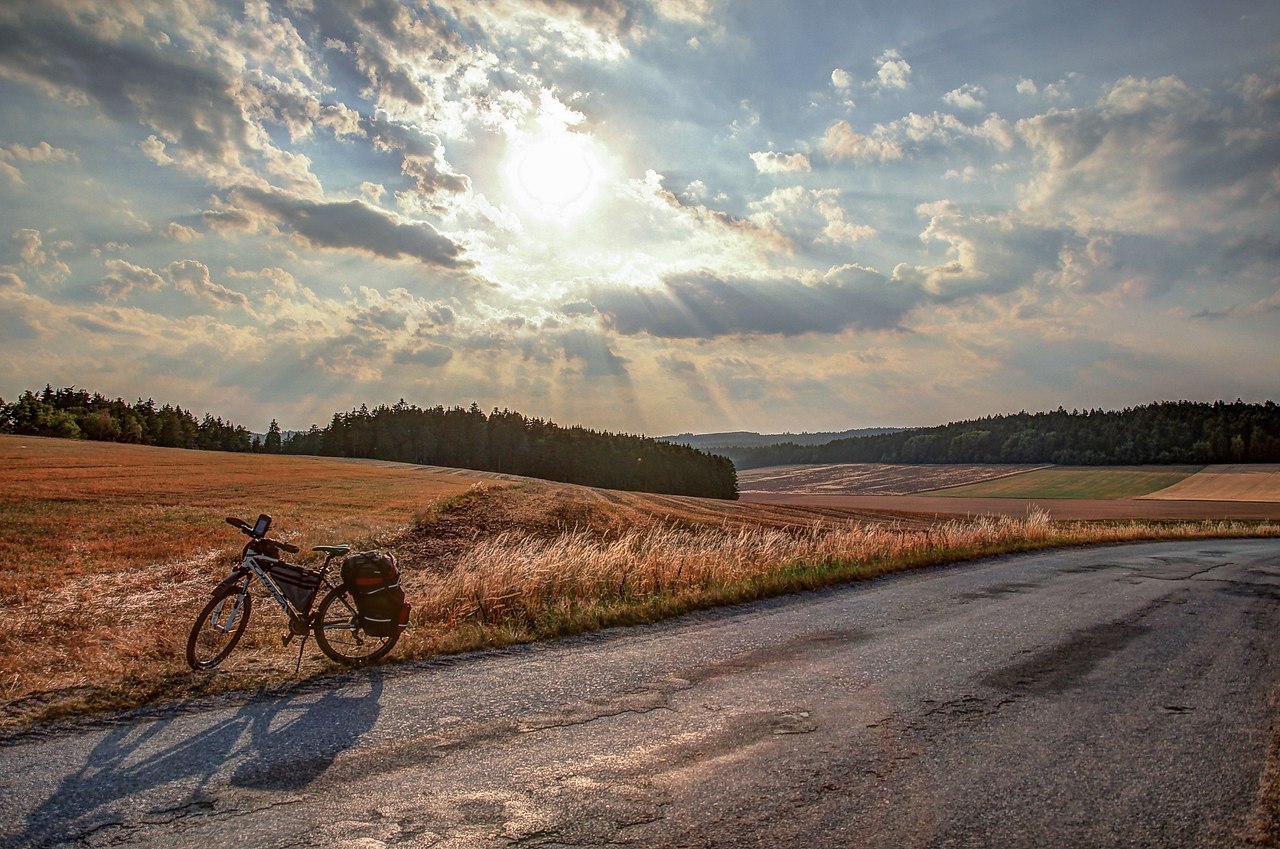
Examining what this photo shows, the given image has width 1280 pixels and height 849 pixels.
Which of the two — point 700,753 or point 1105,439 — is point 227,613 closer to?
point 700,753

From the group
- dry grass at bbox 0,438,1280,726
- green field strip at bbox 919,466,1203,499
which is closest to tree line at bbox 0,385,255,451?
dry grass at bbox 0,438,1280,726

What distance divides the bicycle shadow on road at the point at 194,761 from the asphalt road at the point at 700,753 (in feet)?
0.07

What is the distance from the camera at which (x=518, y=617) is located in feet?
33.3

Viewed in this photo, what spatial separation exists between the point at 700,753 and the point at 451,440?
110 m

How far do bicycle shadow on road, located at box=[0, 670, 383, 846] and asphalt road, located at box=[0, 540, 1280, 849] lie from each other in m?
0.02

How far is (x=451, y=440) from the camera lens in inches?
4385

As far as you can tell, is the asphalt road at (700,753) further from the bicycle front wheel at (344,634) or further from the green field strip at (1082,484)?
the green field strip at (1082,484)

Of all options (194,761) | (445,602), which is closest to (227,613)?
(194,761)

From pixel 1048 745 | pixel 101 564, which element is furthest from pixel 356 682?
pixel 101 564

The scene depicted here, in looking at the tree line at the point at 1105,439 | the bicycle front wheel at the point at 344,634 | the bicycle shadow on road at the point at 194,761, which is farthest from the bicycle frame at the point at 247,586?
the tree line at the point at 1105,439

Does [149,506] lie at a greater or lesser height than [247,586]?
lesser

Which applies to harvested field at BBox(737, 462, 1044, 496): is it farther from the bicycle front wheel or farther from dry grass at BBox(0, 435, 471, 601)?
the bicycle front wheel

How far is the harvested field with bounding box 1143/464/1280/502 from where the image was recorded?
76.6 meters

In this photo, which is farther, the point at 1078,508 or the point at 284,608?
the point at 1078,508
